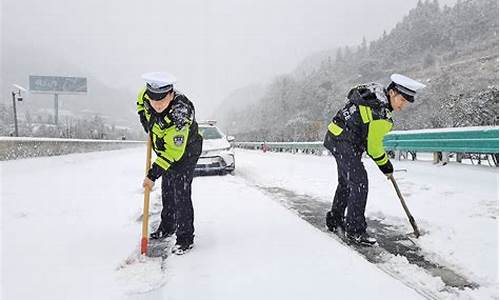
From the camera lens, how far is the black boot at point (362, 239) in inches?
149

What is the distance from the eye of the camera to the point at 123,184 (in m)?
8.23

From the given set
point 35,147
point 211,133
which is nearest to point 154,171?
point 211,133

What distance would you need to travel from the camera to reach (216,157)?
9.90 metres

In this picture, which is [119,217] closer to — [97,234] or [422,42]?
[97,234]

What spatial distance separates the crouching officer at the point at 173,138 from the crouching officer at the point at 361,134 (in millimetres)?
1546

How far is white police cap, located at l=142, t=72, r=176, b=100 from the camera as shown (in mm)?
3393

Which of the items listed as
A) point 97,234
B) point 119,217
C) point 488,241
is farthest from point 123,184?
point 488,241

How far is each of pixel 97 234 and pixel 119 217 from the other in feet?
2.69

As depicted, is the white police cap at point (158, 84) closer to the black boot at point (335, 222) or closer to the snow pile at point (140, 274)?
the snow pile at point (140, 274)

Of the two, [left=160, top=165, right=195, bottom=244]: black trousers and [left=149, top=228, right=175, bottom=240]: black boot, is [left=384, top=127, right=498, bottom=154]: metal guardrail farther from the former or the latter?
[left=149, top=228, right=175, bottom=240]: black boot

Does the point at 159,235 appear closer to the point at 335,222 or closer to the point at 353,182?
the point at 335,222

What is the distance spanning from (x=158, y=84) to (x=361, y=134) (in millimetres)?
2110

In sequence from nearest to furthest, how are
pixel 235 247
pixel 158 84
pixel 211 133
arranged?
pixel 158 84 < pixel 235 247 < pixel 211 133

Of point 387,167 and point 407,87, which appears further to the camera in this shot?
point 387,167
